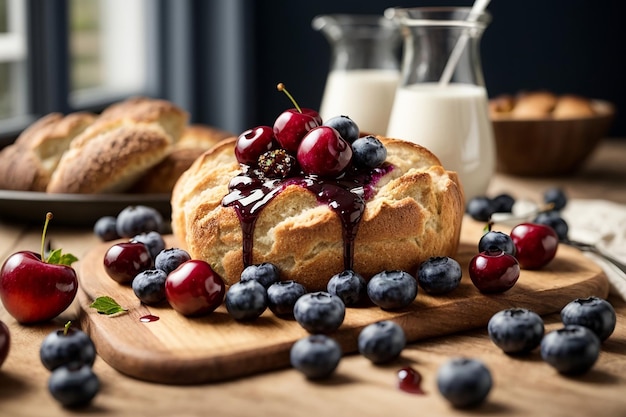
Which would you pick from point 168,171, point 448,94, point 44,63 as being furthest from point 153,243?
point 44,63

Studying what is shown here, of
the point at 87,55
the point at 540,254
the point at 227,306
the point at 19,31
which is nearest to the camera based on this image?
the point at 227,306

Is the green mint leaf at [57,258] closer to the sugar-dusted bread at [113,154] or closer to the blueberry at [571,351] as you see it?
the sugar-dusted bread at [113,154]

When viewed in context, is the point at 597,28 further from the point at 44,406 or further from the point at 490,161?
the point at 44,406

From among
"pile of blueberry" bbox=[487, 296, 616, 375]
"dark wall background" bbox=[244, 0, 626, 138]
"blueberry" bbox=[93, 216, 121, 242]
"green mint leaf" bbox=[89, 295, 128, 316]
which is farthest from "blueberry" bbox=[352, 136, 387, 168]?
"dark wall background" bbox=[244, 0, 626, 138]

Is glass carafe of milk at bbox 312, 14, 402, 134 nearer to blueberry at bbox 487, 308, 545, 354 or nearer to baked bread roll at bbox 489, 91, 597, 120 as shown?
baked bread roll at bbox 489, 91, 597, 120

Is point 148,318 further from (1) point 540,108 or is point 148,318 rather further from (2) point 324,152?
(1) point 540,108

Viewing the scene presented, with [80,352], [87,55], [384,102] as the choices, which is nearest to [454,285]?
[80,352]

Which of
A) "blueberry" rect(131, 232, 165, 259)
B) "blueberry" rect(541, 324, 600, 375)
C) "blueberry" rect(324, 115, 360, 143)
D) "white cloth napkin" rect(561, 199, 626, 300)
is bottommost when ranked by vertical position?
"white cloth napkin" rect(561, 199, 626, 300)
